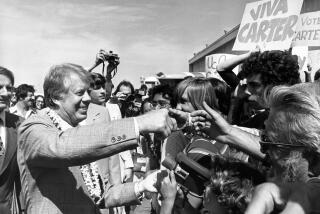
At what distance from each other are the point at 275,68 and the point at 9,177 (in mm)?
2393

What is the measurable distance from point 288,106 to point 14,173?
9.41 feet

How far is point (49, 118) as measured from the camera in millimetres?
2523

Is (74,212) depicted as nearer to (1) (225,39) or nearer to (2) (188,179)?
(2) (188,179)

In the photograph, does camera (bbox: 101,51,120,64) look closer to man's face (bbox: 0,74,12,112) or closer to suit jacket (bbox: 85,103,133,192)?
suit jacket (bbox: 85,103,133,192)

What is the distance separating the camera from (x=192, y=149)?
8.48 feet

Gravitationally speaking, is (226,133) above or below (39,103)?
above

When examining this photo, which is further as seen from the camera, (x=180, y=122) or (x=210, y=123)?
(x=210, y=123)

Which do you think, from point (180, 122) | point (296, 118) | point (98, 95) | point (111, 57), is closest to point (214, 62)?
point (111, 57)

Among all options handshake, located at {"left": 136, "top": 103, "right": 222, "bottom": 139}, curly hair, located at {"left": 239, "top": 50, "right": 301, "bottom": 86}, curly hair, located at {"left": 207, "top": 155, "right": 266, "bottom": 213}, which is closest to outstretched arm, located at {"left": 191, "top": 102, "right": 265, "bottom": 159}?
handshake, located at {"left": 136, "top": 103, "right": 222, "bottom": 139}

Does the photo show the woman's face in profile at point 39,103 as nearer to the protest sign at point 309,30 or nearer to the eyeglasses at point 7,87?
the protest sign at point 309,30

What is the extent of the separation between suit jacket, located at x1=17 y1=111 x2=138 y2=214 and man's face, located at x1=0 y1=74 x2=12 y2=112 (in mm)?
1714

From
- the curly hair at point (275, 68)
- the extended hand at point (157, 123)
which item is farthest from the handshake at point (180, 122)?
the curly hair at point (275, 68)

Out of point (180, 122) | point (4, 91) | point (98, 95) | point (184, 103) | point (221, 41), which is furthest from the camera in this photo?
point (221, 41)

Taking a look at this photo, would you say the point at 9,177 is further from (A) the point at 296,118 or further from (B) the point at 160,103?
(A) the point at 296,118
